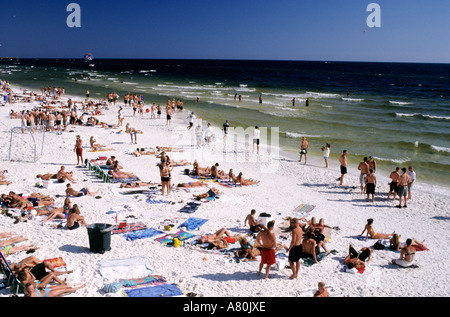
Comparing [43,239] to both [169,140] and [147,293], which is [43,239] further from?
[169,140]

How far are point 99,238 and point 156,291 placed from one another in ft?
7.28

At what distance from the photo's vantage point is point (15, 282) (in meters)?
6.98

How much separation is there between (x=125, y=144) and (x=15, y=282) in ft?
45.2

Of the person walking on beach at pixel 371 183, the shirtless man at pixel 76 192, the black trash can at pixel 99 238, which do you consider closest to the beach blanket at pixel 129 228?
the black trash can at pixel 99 238

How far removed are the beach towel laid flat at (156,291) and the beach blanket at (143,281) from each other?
148 mm

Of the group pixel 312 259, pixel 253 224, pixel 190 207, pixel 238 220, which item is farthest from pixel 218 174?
pixel 312 259

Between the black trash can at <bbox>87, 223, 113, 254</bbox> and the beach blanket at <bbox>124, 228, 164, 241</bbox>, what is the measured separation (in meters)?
0.89

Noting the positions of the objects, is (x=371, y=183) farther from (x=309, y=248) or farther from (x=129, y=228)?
(x=129, y=228)

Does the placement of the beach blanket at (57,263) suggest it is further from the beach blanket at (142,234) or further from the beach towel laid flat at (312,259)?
the beach towel laid flat at (312,259)

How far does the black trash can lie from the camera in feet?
28.1

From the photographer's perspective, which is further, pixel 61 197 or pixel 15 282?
pixel 61 197

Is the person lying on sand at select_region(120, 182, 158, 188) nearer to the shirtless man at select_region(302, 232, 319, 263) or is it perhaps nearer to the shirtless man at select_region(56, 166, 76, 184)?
the shirtless man at select_region(56, 166, 76, 184)
